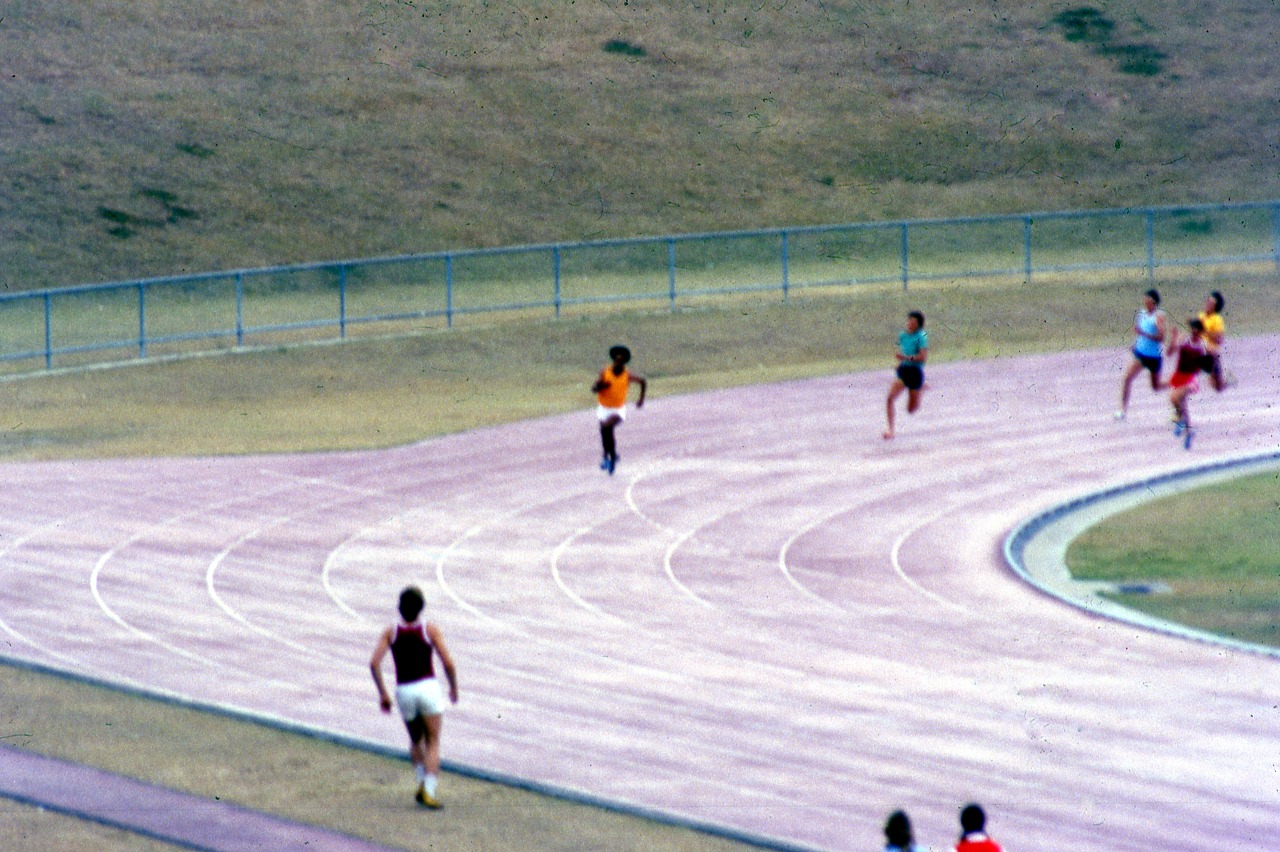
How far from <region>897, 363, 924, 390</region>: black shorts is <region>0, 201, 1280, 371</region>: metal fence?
9180 mm

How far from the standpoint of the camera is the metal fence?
34312 mm

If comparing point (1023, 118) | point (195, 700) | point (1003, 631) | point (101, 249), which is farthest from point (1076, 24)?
point (195, 700)

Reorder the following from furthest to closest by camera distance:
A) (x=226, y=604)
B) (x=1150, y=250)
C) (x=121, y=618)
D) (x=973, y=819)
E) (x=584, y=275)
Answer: (x=584, y=275), (x=1150, y=250), (x=226, y=604), (x=121, y=618), (x=973, y=819)

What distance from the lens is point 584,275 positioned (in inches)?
1646

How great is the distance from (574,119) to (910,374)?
23070 mm

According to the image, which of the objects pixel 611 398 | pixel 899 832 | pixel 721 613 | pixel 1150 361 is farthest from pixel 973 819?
pixel 1150 361

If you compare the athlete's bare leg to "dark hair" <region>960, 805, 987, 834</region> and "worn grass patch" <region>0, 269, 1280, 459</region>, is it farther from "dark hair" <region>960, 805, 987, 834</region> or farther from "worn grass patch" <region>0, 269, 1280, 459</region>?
"dark hair" <region>960, 805, 987, 834</region>

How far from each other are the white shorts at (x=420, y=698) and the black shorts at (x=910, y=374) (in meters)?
15.4

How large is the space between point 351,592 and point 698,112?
3222cm

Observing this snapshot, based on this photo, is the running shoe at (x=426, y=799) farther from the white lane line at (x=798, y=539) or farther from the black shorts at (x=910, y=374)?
the black shorts at (x=910, y=374)

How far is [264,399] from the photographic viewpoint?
31.4 m

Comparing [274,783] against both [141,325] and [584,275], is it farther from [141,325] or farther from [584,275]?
[584,275]

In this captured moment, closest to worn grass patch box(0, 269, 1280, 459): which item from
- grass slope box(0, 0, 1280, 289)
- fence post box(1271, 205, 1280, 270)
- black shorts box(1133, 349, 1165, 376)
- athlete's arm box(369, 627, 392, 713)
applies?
fence post box(1271, 205, 1280, 270)

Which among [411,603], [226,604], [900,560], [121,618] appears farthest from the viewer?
[900,560]
